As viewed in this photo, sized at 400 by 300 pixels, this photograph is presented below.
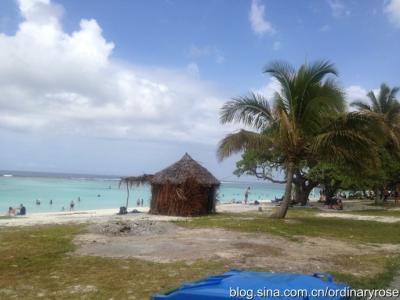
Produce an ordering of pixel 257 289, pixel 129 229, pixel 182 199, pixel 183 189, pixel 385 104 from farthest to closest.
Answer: pixel 385 104, pixel 183 189, pixel 182 199, pixel 129 229, pixel 257 289

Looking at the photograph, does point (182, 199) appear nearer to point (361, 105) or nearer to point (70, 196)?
point (361, 105)

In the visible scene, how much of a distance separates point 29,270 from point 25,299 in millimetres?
1538

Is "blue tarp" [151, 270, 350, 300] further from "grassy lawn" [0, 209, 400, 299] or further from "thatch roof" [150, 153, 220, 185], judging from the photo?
"thatch roof" [150, 153, 220, 185]

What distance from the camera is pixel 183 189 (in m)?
18.3

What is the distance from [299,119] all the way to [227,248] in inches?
298

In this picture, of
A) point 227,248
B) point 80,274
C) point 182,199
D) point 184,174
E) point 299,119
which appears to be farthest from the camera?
point 184,174

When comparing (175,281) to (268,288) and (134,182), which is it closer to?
(268,288)

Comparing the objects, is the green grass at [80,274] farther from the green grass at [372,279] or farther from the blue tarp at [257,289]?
the green grass at [372,279]

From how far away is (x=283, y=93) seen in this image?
15.2 m

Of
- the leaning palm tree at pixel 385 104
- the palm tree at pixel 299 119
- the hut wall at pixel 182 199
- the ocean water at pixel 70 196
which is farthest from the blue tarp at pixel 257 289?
the leaning palm tree at pixel 385 104

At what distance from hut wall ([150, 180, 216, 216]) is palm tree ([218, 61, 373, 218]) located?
3670mm

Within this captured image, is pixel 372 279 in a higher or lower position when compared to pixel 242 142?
lower

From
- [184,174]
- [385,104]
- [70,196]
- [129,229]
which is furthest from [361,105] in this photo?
[70,196]

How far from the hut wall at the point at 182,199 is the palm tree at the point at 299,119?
3.67 m
